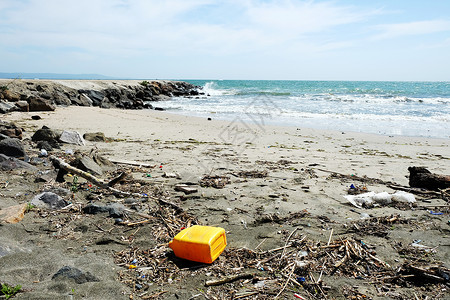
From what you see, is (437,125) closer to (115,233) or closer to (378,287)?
(378,287)

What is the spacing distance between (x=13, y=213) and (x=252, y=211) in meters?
2.70

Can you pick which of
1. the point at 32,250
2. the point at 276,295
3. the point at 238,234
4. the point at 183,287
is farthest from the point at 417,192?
the point at 32,250

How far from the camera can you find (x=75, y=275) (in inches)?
88.7

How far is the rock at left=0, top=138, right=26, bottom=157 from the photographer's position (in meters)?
5.11

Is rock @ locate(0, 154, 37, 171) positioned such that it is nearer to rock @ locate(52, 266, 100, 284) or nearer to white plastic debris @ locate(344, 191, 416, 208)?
rock @ locate(52, 266, 100, 284)

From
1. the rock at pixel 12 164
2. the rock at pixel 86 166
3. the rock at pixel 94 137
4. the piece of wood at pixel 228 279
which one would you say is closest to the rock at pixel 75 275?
the piece of wood at pixel 228 279

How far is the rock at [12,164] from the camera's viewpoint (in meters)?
4.57

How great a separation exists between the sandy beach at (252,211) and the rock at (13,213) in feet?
0.24

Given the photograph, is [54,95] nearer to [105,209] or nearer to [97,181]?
[97,181]

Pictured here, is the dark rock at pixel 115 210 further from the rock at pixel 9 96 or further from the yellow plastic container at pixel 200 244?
the rock at pixel 9 96

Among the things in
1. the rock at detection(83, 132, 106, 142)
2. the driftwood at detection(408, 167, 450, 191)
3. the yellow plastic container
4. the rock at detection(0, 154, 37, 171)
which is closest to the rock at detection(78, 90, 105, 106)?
the rock at detection(83, 132, 106, 142)

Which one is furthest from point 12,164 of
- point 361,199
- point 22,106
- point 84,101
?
point 84,101

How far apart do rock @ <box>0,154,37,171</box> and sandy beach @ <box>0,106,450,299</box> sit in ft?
1.00

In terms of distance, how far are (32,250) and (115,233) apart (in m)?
0.74
